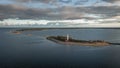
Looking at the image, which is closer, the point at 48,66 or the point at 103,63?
the point at 48,66

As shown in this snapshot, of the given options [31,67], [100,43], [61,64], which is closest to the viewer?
[31,67]

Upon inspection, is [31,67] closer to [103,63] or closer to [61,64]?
[61,64]

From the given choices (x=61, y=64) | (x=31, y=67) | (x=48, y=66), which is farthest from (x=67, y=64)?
(x=31, y=67)

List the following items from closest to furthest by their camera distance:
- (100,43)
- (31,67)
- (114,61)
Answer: (31,67) < (114,61) < (100,43)

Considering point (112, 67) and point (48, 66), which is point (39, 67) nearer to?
point (48, 66)

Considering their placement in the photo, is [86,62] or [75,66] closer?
[75,66]

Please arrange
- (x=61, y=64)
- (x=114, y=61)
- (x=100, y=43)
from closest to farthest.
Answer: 1. (x=61, y=64)
2. (x=114, y=61)
3. (x=100, y=43)

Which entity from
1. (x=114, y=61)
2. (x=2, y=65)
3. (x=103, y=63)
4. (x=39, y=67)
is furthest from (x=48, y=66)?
(x=114, y=61)

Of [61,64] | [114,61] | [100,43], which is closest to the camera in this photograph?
[61,64]
